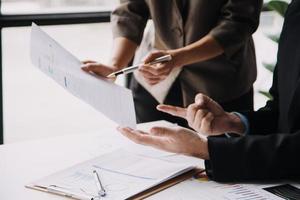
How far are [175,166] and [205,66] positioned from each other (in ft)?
2.32

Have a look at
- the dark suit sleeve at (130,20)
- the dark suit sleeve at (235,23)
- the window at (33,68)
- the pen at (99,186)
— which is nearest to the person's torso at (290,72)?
the dark suit sleeve at (235,23)

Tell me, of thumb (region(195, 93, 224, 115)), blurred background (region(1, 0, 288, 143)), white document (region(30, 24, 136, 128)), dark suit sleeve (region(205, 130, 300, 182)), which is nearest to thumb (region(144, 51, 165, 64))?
white document (region(30, 24, 136, 128))

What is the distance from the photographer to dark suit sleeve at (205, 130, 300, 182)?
109 cm

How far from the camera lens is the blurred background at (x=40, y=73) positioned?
257cm

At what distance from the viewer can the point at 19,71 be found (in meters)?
2.70

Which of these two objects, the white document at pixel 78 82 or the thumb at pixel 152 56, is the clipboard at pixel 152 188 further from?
the thumb at pixel 152 56

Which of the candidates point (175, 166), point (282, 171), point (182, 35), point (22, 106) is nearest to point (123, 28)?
point (182, 35)

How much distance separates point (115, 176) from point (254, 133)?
0.45 meters

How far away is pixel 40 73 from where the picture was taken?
2.84 meters

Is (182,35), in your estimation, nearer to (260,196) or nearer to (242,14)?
(242,14)

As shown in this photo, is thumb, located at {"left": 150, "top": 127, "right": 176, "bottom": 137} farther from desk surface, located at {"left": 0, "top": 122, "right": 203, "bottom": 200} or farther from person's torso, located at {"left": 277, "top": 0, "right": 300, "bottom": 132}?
person's torso, located at {"left": 277, "top": 0, "right": 300, "bottom": 132}

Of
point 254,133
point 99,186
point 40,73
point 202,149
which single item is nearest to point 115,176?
point 99,186

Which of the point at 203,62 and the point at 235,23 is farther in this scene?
the point at 203,62

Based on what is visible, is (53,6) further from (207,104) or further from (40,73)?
(207,104)
